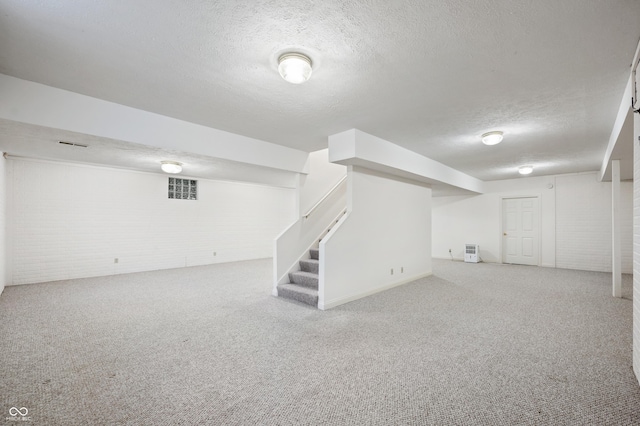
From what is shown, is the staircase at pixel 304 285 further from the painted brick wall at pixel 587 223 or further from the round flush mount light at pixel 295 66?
the painted brick wall at pixel 587 223

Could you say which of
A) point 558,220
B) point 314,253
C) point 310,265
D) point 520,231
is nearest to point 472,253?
point 520,231

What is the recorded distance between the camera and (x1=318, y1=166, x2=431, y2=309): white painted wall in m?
4.11

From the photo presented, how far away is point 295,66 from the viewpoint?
2146mm

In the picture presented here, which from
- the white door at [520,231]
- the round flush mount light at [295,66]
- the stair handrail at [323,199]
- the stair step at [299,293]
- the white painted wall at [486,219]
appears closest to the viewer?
the round flush mount light at [295,66]

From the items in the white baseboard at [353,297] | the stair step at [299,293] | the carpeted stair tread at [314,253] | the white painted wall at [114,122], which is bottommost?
the white baseboard at [353,297]

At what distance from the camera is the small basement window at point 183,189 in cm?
712

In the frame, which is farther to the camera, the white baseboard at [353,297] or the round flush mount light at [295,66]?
the white baseboard at [353,297]

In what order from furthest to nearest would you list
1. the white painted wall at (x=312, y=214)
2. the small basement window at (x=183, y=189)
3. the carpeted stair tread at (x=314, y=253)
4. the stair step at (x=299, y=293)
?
the small basement window at (x=183, y=189) < the carpeted stair tread at (x=314, y=253) < the white painted wall at (x=312, y=214) < the stair step at (x=299, y=293)

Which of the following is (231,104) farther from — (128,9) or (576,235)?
(576,235)

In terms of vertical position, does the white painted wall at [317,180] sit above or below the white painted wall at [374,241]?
above

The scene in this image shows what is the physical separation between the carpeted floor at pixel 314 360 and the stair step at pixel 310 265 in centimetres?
91

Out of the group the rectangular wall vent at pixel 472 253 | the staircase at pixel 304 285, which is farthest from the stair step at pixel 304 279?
the rectangular wall vent at pixel 472 253

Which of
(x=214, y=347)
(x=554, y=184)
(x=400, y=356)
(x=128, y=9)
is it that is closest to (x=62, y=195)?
(x=214, y=347)

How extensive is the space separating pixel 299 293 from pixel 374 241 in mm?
1591
